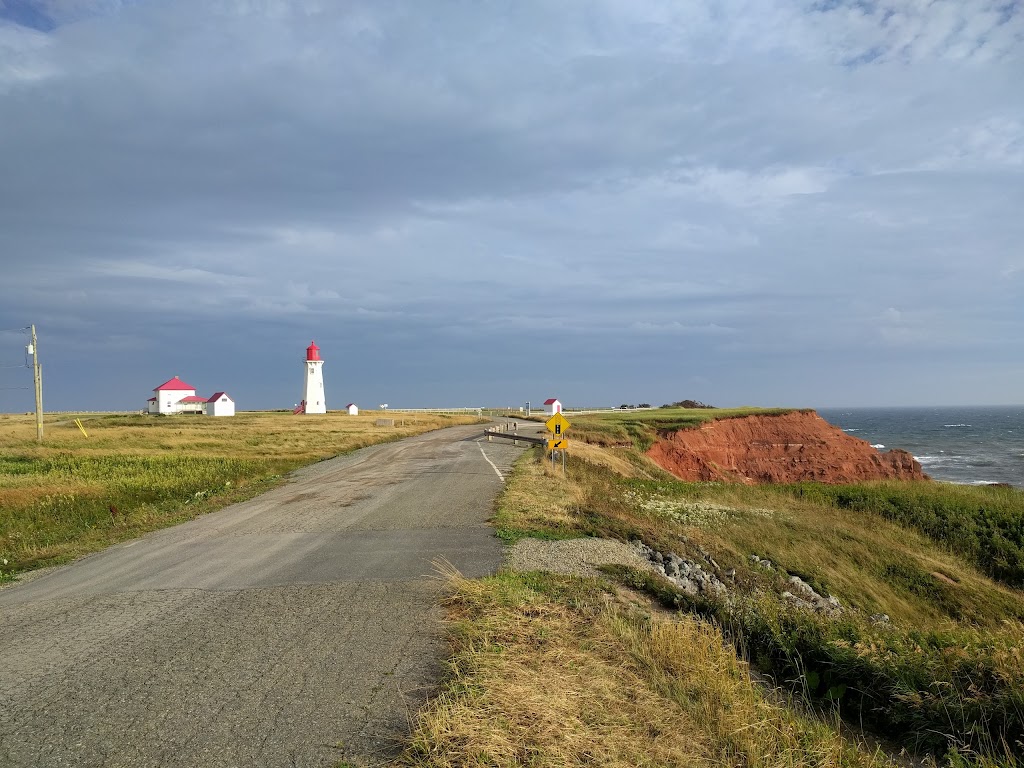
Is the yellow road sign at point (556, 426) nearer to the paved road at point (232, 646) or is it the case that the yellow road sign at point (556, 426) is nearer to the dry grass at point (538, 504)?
the dry grass at point (538, 504)

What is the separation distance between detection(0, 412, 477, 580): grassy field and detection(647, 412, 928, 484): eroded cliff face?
20734 millimetres

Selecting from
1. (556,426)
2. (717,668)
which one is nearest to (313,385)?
(556,426)

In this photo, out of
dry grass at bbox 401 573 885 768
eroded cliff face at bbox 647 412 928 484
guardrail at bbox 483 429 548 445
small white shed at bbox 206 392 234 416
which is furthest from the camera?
small white shed at bbox 206 392 234 416

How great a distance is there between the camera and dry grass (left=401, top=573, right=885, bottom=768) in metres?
4.27

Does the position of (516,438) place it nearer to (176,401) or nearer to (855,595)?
(855,595)

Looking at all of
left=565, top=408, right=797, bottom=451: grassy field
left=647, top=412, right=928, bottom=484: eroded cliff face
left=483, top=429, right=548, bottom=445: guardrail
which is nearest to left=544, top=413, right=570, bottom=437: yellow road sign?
left=483, top=429, right=548, bottom=445: guardrail

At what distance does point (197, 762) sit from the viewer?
4344 millimetres

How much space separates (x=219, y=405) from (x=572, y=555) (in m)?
87.7

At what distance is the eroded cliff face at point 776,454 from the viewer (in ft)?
149

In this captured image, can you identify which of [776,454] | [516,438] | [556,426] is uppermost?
[556,426]

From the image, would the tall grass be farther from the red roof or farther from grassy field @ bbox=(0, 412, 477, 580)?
the red roof

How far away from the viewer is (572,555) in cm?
1043

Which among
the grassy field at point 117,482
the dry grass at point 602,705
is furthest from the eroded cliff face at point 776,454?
the dry grass at point 602,705

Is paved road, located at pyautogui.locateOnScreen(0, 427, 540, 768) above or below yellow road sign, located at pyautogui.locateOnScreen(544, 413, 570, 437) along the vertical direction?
below
